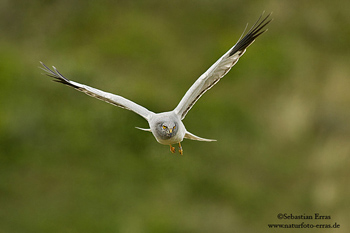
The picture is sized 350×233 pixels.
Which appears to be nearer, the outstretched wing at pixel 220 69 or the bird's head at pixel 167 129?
the bird's head at pixel 167 129

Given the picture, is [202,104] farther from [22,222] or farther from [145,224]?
[22,222]

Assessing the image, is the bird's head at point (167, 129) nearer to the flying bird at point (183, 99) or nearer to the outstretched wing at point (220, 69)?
the flying bird at point (183, 99)

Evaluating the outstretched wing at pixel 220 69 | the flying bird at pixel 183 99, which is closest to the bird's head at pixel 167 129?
the flying bird at pixel 183 99

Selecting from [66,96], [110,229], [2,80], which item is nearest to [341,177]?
[110,229]

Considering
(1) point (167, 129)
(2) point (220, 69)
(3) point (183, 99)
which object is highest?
(2) point (220, 69)

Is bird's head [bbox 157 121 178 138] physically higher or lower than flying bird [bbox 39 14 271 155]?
lower

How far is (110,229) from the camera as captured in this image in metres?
13.7

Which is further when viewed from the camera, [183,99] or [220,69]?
[220,69]

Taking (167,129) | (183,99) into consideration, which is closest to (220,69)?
(183,99)

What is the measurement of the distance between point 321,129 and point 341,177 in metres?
1.40

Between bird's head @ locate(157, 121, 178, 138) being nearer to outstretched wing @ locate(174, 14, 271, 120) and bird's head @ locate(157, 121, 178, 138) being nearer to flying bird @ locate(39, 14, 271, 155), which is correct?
flying bird @ locate(39, 14, 271, 155)

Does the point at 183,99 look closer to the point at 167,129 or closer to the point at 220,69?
the point at 167,129

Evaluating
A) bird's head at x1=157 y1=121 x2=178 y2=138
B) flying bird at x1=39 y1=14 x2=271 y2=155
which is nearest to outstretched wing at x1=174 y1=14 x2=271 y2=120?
flying bird at x1=39 y1=14 x2=271 y2=155

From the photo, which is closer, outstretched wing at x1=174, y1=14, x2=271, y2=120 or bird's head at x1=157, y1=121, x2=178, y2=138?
bird's head at x1=157, y1=121, x2=178, y2=138
